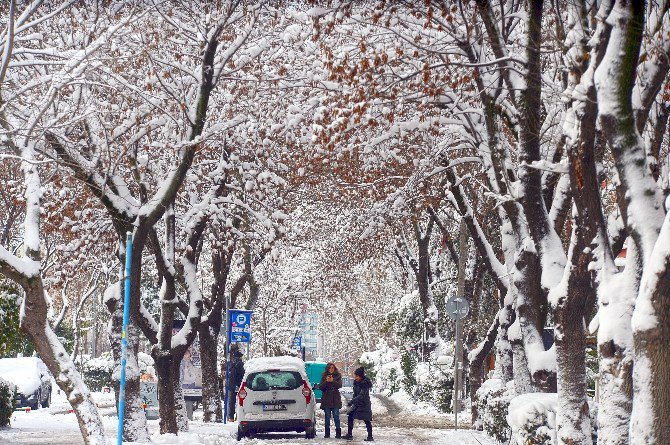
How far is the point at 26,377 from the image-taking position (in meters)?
31.8

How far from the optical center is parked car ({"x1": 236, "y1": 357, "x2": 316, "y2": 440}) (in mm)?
20969

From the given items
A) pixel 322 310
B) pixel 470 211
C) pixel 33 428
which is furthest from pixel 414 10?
pixel 322 310

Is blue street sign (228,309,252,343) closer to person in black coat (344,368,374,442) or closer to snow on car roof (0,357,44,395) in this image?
person in black coat (344,368,374,442)

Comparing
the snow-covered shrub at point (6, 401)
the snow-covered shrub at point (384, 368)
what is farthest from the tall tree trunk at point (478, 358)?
the snow-covered shrub at point (384, 368)

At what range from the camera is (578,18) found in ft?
33.6

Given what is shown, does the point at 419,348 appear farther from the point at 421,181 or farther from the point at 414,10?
the point at 414,10

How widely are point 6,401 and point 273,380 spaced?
246 inches

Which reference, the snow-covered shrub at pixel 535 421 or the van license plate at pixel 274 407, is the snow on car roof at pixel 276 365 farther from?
the snow-covered shrub at pixel 535 421

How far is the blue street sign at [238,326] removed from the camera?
25891 mm

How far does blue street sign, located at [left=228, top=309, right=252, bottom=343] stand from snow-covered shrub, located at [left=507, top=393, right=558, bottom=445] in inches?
536

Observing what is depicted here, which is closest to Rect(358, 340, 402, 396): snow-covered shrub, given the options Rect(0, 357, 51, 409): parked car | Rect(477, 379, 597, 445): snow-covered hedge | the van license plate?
→ Rect(0, 357, 51, 409): parked car

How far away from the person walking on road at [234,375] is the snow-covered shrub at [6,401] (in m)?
5.85

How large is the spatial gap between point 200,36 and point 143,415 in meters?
6.73

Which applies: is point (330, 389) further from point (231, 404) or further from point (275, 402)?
point (231, 404)
